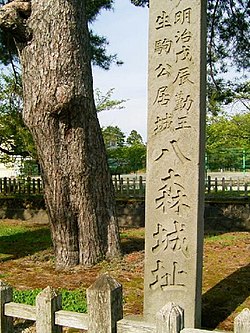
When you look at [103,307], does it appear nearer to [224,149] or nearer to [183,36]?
[183,36]

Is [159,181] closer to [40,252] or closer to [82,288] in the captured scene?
[82,288]

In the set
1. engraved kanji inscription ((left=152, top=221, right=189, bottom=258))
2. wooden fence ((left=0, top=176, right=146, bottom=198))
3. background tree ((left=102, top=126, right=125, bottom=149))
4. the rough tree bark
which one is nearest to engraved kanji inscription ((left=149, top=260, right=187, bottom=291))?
engraved kanji inscription ((left=152, top=221, right=189, bottom=258))

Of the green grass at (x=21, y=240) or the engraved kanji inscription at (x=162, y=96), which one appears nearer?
the engraved kanji inscription at (x=162, y=96)

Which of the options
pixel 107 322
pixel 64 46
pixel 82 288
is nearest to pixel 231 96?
pixel 64 46

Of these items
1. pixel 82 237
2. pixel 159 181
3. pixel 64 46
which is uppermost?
Result: pixel 64 46

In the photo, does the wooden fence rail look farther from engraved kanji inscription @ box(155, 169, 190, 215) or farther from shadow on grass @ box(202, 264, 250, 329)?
engraved kanji inscription @ box(155, 169, 190, 215)

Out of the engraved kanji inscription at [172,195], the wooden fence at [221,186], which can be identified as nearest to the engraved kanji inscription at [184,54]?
the engraved kanji inscription at [172,195]

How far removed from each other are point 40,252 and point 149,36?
5299mm

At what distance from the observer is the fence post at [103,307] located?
2701mm

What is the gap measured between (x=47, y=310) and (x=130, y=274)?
3.75 meters

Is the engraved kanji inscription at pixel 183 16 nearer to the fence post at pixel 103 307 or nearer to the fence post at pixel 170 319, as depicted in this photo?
the fence post at pixel 103 307

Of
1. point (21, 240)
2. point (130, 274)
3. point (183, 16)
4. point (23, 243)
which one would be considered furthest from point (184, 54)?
point (21, 240)

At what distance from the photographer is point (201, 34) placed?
398 centimetres

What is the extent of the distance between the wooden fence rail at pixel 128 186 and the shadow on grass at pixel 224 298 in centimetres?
703
